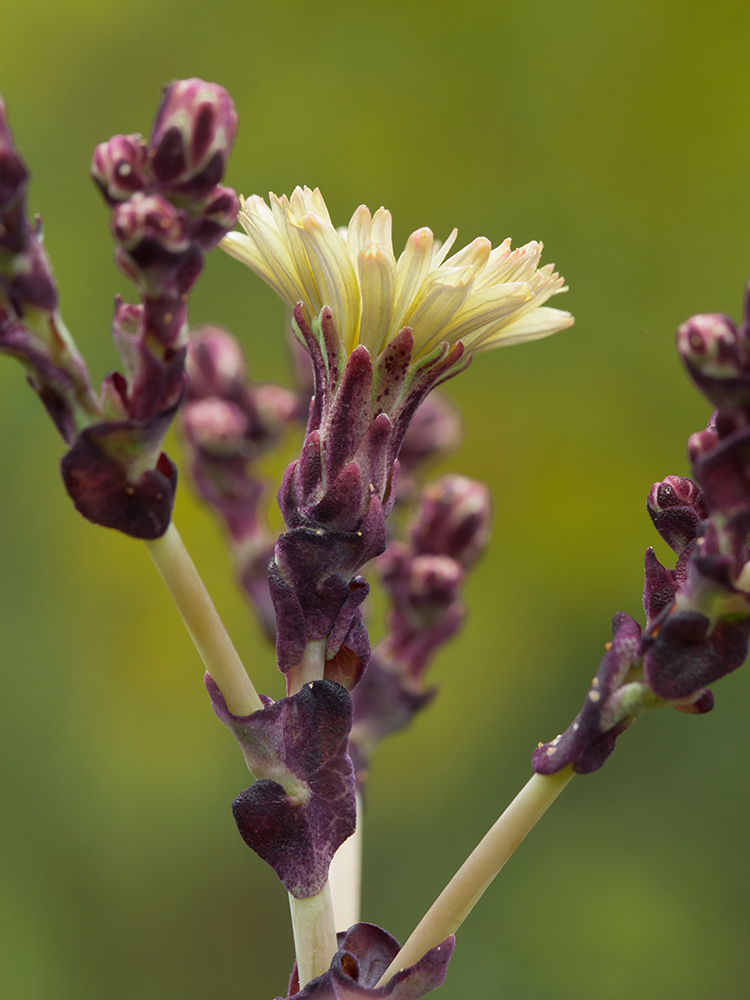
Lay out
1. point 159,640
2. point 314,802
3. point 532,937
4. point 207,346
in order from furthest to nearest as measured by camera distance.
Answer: point 159,640
point 532,937
point 207,346
point 314,802

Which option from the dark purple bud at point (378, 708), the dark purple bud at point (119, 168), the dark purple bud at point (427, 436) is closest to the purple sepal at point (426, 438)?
the dark purple bud at point (427, 436)

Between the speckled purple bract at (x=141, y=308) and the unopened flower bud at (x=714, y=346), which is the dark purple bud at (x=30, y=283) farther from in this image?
the unopened flower bud at (x=714, y=346)

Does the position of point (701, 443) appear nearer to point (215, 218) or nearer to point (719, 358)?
point (719, 358)

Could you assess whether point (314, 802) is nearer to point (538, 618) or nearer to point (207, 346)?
point (207, 346)

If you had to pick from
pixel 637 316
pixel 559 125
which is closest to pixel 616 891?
pixel 637 316

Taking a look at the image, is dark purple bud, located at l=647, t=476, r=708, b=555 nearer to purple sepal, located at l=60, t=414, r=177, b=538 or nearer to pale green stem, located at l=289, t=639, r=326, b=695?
pale green stem, located at l=289, t=639, r=326, b=695

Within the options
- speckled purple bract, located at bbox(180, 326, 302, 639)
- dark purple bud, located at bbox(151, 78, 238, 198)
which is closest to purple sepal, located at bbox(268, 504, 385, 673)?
dark purple bud, located at bbox(151, 78, 238, 198)

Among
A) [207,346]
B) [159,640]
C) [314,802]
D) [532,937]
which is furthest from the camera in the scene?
[159,640]
